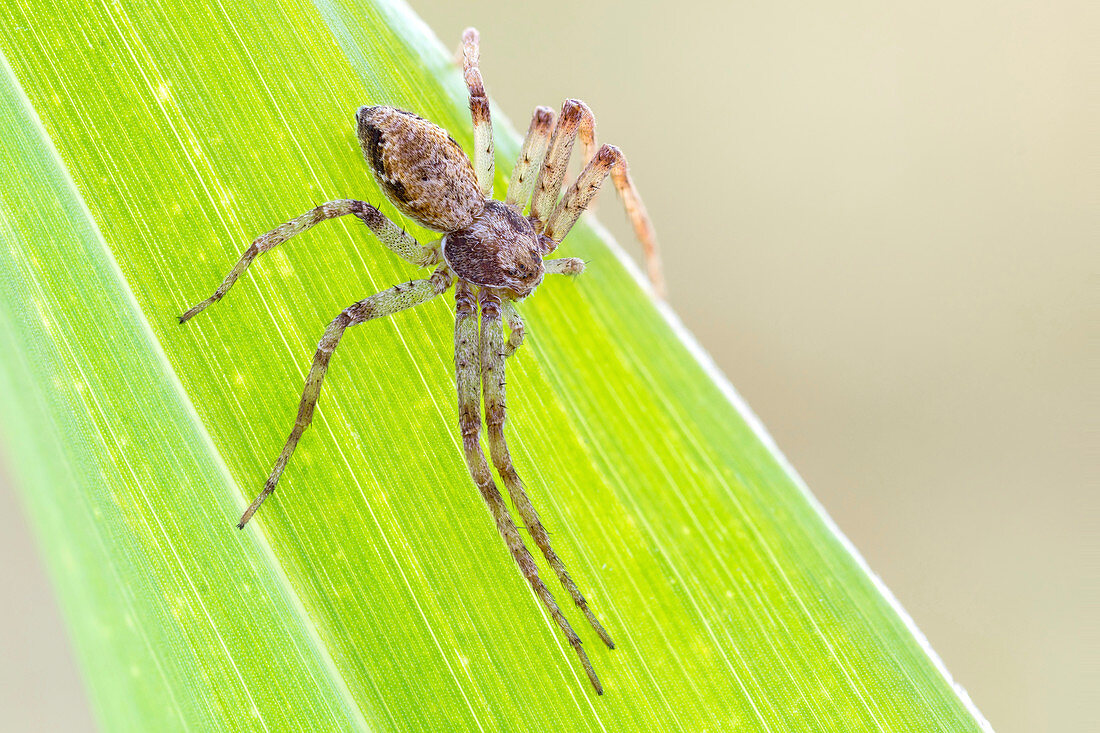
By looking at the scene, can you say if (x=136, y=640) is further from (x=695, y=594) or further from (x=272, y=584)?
(x=695, y=594)

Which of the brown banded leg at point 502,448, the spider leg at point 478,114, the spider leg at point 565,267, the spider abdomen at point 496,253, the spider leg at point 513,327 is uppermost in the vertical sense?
the spider leg at point 478,114

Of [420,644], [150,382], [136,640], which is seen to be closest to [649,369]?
[420,644]

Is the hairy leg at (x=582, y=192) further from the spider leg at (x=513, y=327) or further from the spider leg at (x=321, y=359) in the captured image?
the spider leg at (x=321, y=359)

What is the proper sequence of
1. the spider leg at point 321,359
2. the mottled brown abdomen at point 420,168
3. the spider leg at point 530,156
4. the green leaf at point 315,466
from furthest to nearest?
the spider leg at point 530,156 → the mottled brown abdomen at point 420,168 → the spider leg at point 321,359 → the green leaf at point 315,466

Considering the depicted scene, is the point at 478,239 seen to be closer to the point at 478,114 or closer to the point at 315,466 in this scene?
the point at 478,114

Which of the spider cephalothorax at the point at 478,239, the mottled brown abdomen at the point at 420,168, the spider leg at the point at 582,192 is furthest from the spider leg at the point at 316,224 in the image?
the spider leg at the point at 582,192

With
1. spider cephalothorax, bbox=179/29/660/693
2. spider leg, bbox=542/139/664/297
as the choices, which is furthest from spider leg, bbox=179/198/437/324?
spider leg, bbox=542/139/664/297

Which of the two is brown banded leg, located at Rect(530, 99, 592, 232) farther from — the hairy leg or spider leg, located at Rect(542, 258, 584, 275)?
spider leg, located at Rect(542, 258, 584, 275)
